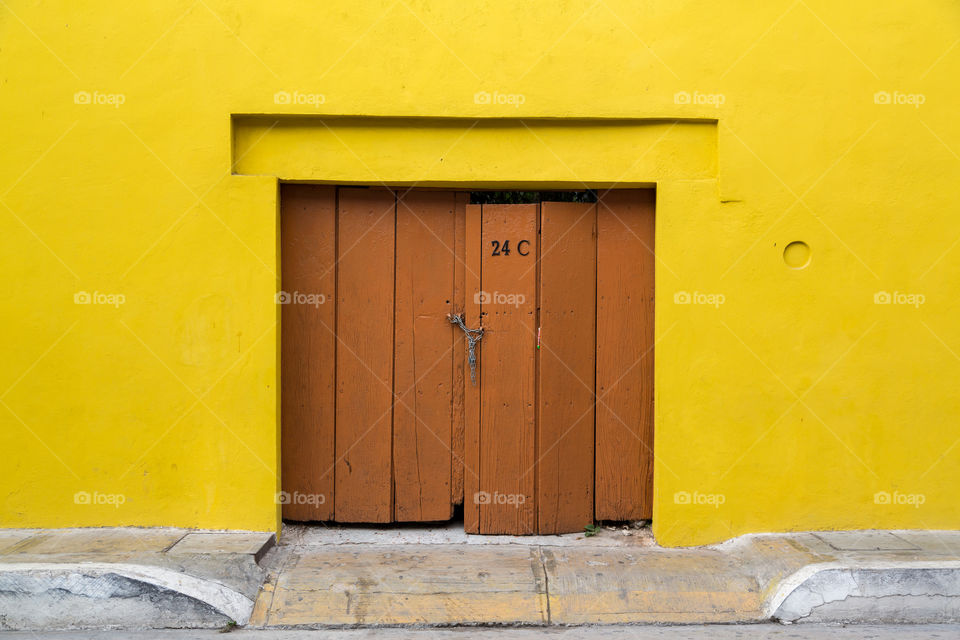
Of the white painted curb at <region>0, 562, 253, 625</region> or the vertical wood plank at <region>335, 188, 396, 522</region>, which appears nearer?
the white painted curb at <region>0, 562, 253, 625</region>

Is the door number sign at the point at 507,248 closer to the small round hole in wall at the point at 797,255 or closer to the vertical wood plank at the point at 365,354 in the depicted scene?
the vertical wood plank at the point at 365,354

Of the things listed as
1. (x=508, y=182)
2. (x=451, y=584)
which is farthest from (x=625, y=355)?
(x=451, y=584)

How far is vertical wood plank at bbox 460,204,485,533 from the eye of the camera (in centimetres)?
443

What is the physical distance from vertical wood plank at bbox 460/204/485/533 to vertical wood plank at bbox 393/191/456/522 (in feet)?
0.31

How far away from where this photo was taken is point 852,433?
4270 millimetres

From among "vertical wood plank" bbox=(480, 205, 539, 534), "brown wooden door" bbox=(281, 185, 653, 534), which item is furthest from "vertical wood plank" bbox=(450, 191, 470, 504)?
"vertical wood plank" bbox=(480, 205, 539, 534)

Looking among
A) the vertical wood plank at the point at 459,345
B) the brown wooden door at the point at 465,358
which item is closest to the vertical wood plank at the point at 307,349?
the brown wooden door at the point at 465,358

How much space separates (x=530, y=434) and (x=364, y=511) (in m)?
1.12

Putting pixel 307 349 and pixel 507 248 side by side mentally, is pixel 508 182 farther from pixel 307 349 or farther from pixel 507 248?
pixel 307 349

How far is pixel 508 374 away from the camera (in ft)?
14.6

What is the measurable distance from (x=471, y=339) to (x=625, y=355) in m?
0.94

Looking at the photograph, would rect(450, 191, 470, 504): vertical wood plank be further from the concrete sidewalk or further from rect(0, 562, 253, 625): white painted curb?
rect(0, 562, 253, 625): white painted curb

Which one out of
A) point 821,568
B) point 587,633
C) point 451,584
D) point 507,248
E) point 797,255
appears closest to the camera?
point 587,633

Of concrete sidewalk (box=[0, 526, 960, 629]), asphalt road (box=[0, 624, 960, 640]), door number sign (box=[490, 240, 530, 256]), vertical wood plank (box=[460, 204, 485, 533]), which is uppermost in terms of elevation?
door number sign (box=[490, 240, 530, 256])
